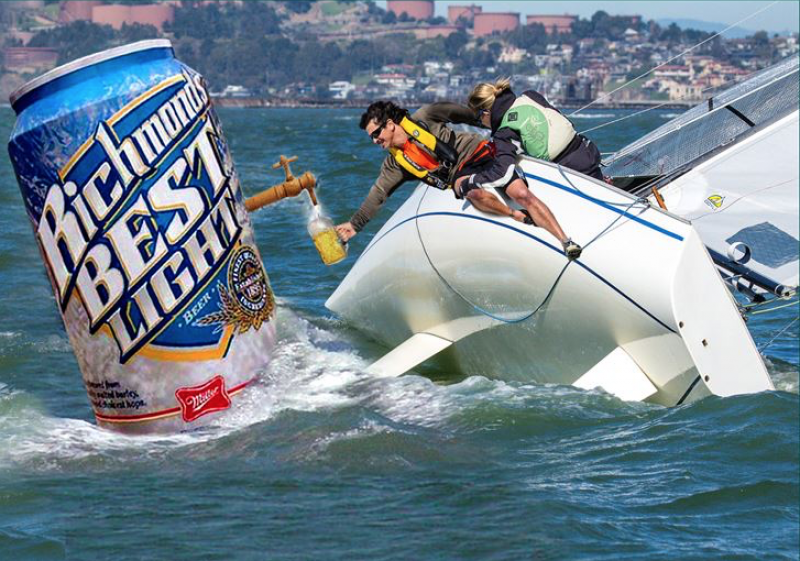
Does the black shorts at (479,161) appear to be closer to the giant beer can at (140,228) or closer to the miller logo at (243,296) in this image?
the miller logo at (243,296)

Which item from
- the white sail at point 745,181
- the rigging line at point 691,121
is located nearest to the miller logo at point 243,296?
the white sail at point 745,181

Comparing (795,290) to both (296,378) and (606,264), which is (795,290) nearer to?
(606,264)

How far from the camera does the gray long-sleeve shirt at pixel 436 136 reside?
6.94 metres

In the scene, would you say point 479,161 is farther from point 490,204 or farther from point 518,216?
point 518,216

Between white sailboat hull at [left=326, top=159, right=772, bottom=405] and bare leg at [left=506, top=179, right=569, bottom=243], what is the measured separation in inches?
1.7

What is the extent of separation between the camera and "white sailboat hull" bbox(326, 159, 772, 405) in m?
6.01

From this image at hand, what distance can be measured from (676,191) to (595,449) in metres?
1.73

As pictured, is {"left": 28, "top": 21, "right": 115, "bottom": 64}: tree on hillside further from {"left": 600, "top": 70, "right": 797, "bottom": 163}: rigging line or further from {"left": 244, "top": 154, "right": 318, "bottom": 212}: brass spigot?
{"left": 244, "top": 154, "right": 318, "bottom": 212}: brass spigot

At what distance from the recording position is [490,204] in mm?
6543

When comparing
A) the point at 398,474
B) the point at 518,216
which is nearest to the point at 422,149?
the point at 518,216

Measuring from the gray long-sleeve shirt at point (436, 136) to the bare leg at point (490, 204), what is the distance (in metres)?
Result: 0.34

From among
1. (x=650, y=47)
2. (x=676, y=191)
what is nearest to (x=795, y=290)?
(x=676, y=191)

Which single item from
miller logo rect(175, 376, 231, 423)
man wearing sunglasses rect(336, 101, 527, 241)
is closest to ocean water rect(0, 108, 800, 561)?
miller logo rect(175, 376, 231, 423)

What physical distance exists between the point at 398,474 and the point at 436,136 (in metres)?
2.22
